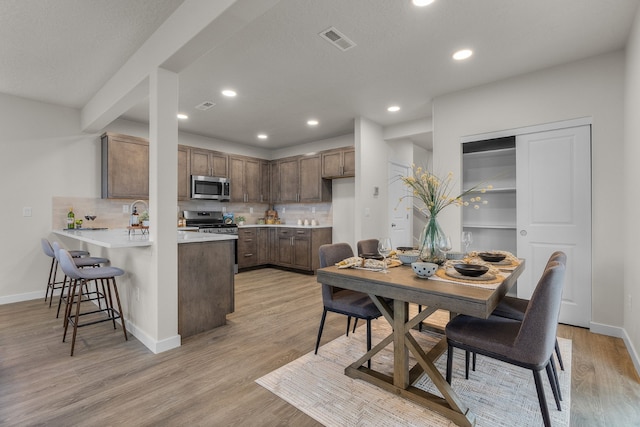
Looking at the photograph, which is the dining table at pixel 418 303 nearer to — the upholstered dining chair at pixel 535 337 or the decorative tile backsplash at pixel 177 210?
the upholstered dining chair at pixel 535 337

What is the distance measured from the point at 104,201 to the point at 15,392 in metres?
3.30

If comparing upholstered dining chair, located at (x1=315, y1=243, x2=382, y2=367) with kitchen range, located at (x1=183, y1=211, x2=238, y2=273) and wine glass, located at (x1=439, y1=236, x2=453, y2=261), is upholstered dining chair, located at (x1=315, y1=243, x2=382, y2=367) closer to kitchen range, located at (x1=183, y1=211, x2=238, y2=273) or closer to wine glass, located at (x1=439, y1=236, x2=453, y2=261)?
wine glass, located at (x1=439, y1=236, x2=453, y2=261)

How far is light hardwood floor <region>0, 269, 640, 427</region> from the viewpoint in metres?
1.70

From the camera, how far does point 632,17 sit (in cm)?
230

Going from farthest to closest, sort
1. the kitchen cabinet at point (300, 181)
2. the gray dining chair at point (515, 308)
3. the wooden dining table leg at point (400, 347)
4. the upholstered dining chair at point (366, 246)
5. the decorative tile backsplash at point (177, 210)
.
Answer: the kitchen cabinet at point (300, 181) < the decorative tile backsplash at point (177, 210) < the upholstered dining chair at point (366, 246) < the gray dining chair at point (515, 308) < the wooden dining table leg at point (400, 347)

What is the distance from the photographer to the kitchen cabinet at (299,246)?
545cm

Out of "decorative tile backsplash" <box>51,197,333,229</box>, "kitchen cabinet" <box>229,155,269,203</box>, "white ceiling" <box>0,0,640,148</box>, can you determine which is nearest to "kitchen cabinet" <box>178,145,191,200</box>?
"decorative tile backsplash" <box>51,197,333,229</box>

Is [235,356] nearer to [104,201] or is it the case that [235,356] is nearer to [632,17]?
[104,201]

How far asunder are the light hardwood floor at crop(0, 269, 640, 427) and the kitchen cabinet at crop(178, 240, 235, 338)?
0.13m

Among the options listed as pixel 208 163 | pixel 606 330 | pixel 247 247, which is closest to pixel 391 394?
pixel 606 330

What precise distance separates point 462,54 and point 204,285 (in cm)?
326

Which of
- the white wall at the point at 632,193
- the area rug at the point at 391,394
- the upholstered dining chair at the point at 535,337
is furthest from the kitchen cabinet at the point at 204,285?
the white wall at the point at 632,193

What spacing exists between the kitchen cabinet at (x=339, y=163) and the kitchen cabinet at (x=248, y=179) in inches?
61.5

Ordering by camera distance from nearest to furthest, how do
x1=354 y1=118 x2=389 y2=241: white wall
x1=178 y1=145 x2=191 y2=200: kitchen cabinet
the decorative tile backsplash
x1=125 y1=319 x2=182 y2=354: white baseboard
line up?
x1=125 y1=319 x2=182 y2=354: white baseboard < the decorative tile backsplash < x1=354 y1=118 x2=389 y2=241: white wall < x1=178 y1=145 x2=191 y2=200: kitchen cabinet
